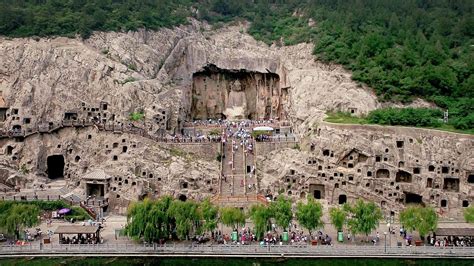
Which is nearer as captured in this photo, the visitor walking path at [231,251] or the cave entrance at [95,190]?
the visitor walking path at [231,251]

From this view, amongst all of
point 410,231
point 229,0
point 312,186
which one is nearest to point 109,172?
point 312,186

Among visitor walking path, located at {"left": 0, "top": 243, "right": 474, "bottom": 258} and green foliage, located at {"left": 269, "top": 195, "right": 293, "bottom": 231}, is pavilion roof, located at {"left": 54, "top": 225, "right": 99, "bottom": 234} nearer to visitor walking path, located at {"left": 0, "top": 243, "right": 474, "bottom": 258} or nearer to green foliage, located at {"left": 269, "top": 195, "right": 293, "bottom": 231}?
visitor walking path, located at {"left": 0, "top": 243, "right": 474, "bottom": 258}

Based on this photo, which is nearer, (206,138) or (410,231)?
(410,231)

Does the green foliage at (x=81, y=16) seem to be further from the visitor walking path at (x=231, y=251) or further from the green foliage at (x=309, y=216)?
the green foliage at (x=309, y=216)

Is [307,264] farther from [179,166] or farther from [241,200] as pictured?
[179,166]

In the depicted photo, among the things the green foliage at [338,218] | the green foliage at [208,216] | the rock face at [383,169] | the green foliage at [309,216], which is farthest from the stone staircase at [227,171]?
the green foliage at [338,218]

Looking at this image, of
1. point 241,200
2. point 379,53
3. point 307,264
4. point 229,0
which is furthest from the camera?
point 229,0

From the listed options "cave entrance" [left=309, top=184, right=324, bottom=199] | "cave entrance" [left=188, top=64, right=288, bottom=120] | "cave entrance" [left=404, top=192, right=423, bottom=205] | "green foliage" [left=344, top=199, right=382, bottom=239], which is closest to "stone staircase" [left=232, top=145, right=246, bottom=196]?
"cave entrance" [left=309, top=184, right=324, bottom=199]

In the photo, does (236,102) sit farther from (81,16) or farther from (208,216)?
(208,216)
